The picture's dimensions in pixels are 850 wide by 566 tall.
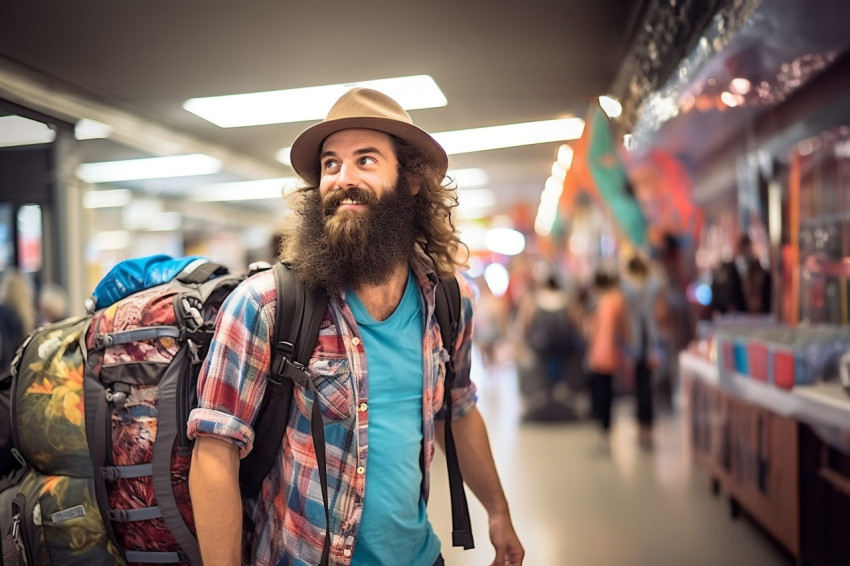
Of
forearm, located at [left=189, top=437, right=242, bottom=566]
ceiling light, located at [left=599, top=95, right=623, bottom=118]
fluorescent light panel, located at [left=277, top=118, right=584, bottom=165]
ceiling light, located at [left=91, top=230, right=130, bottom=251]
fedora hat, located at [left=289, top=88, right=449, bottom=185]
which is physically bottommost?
forearm, located at [left=189, top=437, right=242, bottom=566]

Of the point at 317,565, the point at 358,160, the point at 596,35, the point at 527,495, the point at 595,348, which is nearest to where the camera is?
the point at 317,565

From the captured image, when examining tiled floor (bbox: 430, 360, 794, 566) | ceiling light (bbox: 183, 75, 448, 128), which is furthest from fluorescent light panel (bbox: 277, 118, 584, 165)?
tiled floor (bbox: 430, 360, 794, 566)

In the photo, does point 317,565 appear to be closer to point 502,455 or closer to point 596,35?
point 502,455

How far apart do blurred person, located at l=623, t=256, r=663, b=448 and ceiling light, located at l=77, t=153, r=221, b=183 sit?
160 inches

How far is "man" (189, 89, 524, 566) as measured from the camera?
1479 mm

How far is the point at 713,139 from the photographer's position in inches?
257

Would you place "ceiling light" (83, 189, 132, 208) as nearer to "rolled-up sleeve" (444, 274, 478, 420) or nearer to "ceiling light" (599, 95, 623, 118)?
"rolled-up sleeve" (444, 274, 478, 420)

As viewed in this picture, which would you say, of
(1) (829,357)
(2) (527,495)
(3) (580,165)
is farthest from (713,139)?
(2) (527,495)

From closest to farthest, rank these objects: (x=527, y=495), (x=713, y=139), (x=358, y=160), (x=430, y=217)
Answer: (x=358, y=160) < (x=430, y=217) < (x=527, y=495) < (x=713, y=139)

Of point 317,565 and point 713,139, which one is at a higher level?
point 713,139

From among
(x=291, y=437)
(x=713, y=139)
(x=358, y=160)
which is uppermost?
(x=713, y=139)

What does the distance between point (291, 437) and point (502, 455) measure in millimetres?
1200

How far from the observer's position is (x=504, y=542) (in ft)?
6.32

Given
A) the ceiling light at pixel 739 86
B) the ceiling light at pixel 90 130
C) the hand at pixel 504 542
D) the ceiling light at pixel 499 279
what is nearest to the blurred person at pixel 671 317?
the ceiling light at pixel 499 279
